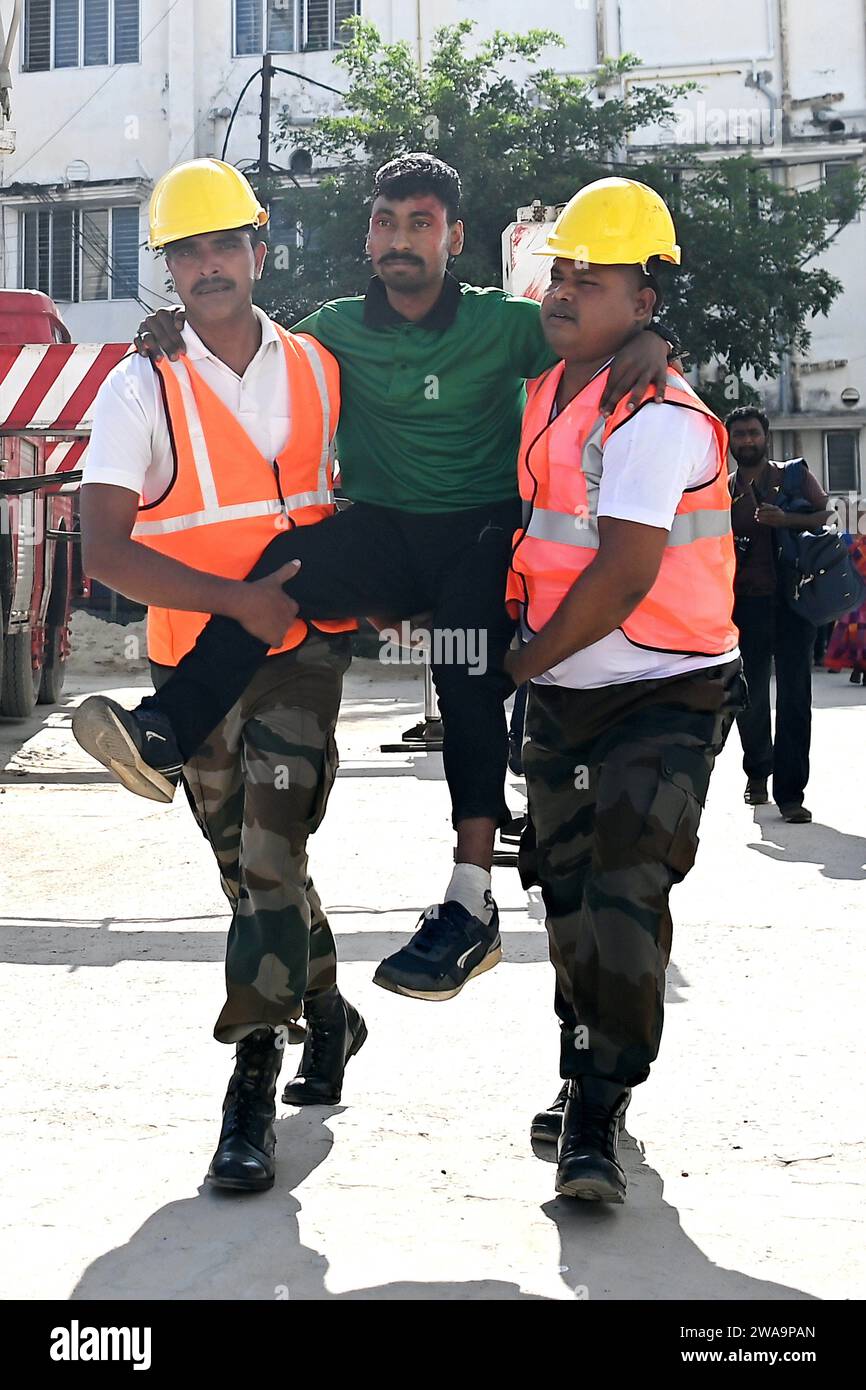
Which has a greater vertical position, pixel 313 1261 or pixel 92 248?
pixel 92 248

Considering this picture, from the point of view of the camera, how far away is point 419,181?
3.95 metres

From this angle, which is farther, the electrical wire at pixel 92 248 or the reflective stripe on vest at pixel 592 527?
the electrical wire at pixel 92 248

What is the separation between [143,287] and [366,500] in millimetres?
27651

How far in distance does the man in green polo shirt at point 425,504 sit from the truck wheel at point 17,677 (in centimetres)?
1001

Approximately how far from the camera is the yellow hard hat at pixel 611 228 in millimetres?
3715

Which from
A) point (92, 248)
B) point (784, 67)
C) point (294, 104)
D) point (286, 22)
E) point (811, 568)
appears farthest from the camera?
point (92, 248)

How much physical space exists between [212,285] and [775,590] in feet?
18.7

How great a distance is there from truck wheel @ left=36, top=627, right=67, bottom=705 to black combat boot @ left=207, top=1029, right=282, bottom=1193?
470 inches

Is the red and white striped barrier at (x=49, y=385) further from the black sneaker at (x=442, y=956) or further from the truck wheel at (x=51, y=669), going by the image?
the black sneaker at (x=442, y=956)

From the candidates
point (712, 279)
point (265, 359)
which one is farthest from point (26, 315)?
point (712, 279)

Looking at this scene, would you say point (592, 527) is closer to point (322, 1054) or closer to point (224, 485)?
point (224, 485)

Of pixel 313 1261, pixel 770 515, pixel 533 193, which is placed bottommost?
pixel 313 1261

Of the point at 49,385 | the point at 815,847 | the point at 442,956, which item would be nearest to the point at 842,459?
the point at 49,385

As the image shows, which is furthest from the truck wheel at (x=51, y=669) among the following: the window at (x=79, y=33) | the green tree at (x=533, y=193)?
the window at (x=79, y=33)
